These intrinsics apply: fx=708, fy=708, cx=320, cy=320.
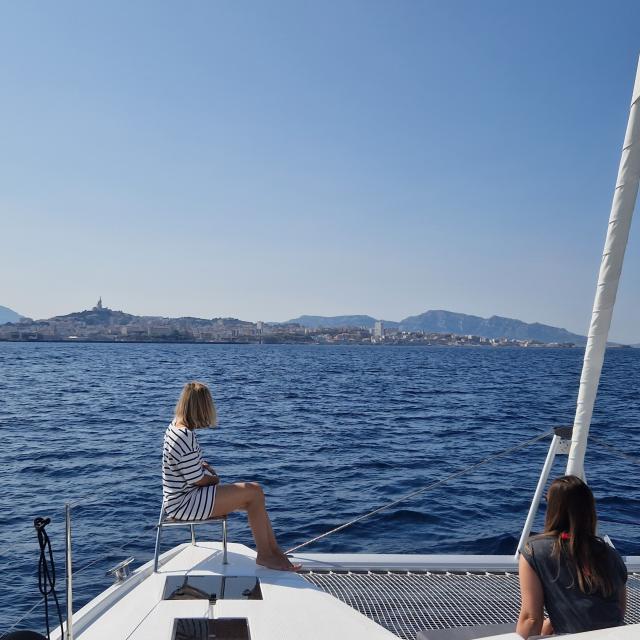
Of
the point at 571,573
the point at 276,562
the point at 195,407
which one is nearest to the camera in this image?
the point at 571,573

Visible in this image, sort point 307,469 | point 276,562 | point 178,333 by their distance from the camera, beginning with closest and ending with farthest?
1. point 276,562
2. point 307,469
3. point 178,333

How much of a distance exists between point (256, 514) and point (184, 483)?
19.3 inches

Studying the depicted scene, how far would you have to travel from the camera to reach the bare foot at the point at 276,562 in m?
4.28

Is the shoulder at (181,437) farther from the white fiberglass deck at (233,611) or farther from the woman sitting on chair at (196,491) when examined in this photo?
the white fiberglass deck at (233,611)

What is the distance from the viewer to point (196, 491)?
14.3 feet

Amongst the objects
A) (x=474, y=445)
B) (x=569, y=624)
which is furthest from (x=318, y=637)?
(x=474, y=445)

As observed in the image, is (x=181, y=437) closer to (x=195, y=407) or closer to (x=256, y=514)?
(x=195, y=407)

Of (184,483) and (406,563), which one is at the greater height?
(184,483)

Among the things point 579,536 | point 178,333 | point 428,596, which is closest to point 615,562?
point 579,536

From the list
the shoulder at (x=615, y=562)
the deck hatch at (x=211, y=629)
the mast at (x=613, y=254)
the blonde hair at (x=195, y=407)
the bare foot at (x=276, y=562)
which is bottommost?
the deck hatch at (x=211, y=629)

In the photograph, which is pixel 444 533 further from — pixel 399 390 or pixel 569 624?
pixel 399 390

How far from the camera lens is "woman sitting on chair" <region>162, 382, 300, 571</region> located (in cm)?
430

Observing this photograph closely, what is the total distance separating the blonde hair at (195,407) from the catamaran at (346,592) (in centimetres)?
62

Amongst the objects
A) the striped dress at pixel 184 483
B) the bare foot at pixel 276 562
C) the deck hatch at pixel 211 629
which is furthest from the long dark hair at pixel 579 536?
the striped dress at pixel 184 483
